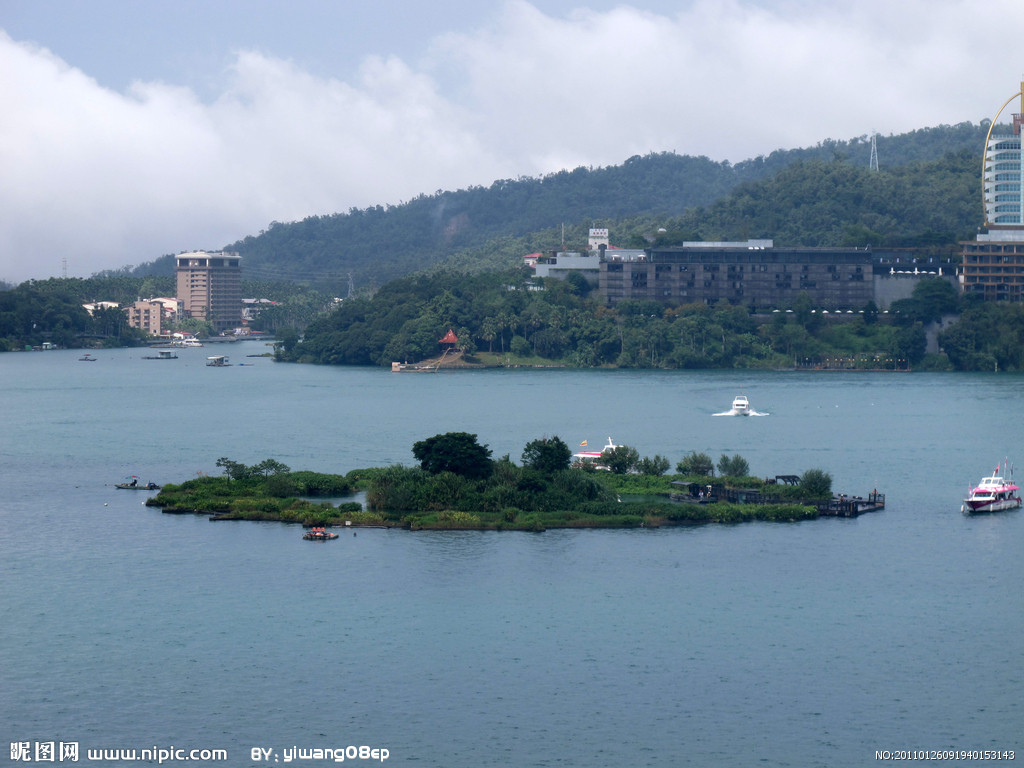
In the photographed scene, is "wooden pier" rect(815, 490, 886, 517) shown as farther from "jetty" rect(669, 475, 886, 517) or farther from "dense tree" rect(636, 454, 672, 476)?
"dense tree" rect(636, 454, 672, 476)

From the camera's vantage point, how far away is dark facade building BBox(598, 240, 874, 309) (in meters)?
114

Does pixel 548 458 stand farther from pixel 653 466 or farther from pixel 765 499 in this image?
pixel 765 499

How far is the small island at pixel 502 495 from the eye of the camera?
40562 millimetres

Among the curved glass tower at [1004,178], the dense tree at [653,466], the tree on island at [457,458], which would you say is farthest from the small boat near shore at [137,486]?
the curved glass tower at [1004,178]

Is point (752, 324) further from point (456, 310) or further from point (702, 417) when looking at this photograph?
point (702, 417)

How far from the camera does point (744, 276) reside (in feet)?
380

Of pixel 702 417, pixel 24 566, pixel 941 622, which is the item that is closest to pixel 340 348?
pixel 702 417

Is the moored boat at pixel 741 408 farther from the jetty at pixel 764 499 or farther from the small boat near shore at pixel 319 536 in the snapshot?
the small boat near shore at pixel 319 536

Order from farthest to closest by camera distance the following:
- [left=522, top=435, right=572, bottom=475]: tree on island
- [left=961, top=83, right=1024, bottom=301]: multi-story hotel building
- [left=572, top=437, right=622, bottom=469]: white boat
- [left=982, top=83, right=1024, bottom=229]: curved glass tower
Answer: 1. [left=982, top=83, right=1024, bottom=229]: curved glass tower
2. [left=961, top=83, right=1024, bottom=301]: multi-story hotel building
3. [left=572, top=437, right=622, bottom=469]: white boat
4. [left=522, top=435, right=572, bottom=475]: tree on island

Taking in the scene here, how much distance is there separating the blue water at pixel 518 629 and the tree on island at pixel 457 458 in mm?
4156

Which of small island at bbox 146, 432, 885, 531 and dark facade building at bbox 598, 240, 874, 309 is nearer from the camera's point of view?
small island at bbox 146, 432, 885, 531

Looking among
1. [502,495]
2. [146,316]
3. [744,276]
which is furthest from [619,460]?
[146,316]

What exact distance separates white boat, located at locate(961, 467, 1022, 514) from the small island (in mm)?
2815

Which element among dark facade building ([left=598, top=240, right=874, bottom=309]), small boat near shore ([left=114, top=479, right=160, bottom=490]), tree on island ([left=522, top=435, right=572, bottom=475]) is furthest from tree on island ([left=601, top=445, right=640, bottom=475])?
dark facade building ([left=598, top=240, right=874, bottom=309])
